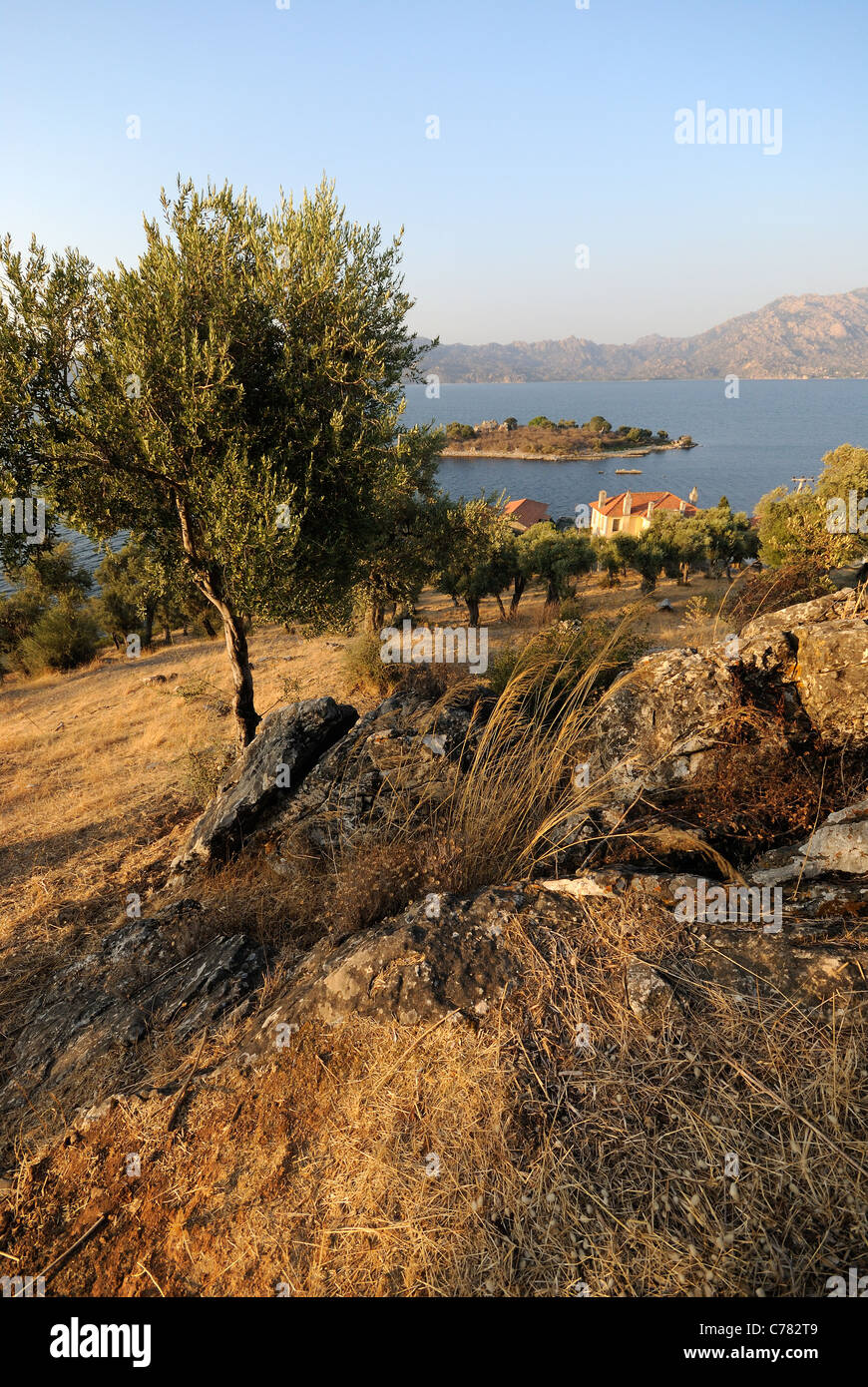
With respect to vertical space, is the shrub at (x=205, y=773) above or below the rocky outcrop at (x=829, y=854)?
below

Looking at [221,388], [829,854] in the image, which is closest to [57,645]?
[221,388]

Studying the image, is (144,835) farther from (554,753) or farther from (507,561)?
(507,561)

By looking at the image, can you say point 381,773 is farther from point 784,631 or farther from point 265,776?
point 784,631

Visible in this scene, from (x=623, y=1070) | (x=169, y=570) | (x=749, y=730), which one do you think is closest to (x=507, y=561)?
(x=169, y=570)

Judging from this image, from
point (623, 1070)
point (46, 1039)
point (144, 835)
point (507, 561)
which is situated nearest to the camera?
point (623, 1070)

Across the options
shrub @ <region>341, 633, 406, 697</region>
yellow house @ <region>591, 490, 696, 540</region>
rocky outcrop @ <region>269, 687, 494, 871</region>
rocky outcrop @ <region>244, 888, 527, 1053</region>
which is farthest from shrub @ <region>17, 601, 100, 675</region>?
yellow house @ <region>591, 490, 696, 540</region>

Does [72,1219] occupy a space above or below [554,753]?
below

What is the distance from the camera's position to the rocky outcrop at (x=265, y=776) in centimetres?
812

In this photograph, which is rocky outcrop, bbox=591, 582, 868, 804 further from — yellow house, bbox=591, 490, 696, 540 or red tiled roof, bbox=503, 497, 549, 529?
red tiled roof, bbox=503, 497, 549, 529

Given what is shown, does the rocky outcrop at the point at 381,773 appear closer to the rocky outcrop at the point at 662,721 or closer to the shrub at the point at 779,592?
the rocky outcrop at the point at 662,721

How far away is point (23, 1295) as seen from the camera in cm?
290

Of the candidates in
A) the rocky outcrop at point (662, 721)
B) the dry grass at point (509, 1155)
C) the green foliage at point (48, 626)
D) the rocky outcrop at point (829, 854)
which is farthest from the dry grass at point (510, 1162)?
the green foliage at point (48, 626)

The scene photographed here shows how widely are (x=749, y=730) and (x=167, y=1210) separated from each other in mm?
5271

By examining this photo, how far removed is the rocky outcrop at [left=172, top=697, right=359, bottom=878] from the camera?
8.12m
